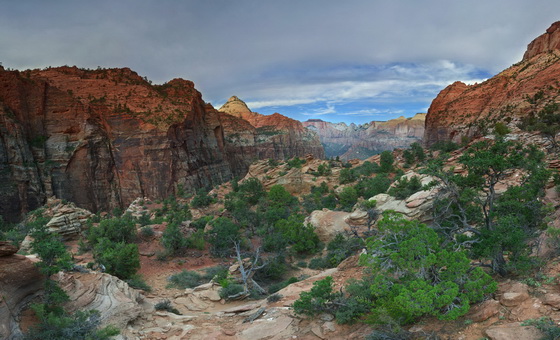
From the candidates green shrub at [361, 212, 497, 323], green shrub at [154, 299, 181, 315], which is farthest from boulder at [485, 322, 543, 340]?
green shrub at [154, 299, 181, 315]

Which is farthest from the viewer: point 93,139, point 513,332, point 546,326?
point 93,139

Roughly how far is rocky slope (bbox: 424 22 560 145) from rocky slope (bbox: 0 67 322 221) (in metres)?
42.8

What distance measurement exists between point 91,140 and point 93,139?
1.04 ft

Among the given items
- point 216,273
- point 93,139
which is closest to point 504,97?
point 216,273

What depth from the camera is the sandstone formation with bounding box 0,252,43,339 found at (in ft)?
23.8

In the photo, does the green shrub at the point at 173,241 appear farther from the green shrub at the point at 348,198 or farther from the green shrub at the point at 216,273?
the green shrub at the point at 348,198

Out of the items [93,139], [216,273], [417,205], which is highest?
[93,139]

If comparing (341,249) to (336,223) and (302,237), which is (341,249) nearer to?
(302,237)

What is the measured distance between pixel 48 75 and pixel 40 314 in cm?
4765

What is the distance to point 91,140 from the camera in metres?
41.0

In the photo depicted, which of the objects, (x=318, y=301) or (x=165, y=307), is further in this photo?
(x=165, y=307)

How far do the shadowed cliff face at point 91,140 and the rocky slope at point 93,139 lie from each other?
11 cm

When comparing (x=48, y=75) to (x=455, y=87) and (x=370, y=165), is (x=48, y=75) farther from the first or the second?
(x=455, y=87)

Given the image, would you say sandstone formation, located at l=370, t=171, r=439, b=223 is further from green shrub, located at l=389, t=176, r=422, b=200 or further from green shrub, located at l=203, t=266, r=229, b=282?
green shrub, located at l=203, t=266, r=229, b=282
